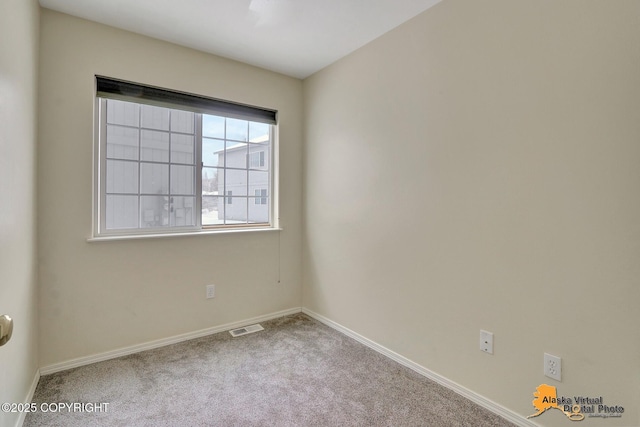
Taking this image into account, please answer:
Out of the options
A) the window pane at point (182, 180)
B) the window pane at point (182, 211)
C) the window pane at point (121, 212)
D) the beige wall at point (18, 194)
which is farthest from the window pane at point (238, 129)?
the beige wall at point (18, 194)

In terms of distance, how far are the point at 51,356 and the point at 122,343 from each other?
1.36ft

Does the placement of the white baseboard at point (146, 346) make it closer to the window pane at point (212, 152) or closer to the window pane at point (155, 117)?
the window pane at point (212, 152)

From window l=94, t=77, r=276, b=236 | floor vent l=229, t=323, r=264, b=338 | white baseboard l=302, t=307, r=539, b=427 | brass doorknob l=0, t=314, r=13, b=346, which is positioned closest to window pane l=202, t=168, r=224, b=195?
window l=94, t=77, r=276, b=236

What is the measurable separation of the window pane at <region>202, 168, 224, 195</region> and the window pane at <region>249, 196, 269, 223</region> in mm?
373

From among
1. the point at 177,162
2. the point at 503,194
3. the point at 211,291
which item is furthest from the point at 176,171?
the point at 503,194

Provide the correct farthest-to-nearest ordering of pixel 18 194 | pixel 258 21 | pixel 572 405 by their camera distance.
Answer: pixel 258 21
pixel 18 194
pixel 572 405

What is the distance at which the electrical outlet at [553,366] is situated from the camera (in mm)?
1529

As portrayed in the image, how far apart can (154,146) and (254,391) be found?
205cm

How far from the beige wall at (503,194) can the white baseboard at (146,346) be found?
96cm

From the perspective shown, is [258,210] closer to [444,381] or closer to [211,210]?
[211,210]

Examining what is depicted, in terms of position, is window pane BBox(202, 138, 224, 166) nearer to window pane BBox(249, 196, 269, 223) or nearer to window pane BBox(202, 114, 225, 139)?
window pane BBox(202, 114, 225, 139)

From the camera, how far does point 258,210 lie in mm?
3229

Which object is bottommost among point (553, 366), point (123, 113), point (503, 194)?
point (553, 366)

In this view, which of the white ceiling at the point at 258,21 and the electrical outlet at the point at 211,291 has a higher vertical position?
the white ceiling at the point at 258,21
